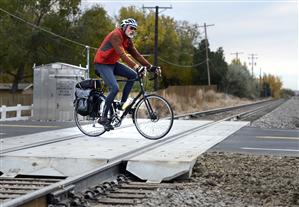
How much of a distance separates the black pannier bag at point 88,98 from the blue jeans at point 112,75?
0.39 m

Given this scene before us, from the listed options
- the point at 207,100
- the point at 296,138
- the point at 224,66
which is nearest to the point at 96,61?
the point at 296,138

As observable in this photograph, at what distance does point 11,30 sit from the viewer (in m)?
53.8

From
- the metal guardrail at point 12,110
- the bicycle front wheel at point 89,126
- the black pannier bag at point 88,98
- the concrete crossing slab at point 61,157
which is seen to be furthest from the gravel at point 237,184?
the metal guardrail at point 12,110

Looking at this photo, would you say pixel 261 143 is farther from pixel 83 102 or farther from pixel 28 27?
pixel 28 27

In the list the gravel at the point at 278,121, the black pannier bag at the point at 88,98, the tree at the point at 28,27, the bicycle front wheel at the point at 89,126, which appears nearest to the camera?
the black pannier bag at the point at 88,98

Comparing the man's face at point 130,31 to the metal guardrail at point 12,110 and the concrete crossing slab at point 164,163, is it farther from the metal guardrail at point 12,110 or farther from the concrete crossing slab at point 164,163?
the metal guardrail at point 12,110

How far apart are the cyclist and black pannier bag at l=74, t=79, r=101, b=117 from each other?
1.17 ft

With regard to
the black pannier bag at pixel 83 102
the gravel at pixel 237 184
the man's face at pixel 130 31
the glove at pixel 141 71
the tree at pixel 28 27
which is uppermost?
the tree at pixel 28 27

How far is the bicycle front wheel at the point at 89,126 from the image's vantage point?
1068cm

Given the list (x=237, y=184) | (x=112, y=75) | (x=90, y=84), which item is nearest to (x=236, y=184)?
(x=237, y=184)

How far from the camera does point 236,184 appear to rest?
8.52 m

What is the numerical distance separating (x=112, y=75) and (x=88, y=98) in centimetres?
93

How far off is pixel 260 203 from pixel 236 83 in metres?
99.0

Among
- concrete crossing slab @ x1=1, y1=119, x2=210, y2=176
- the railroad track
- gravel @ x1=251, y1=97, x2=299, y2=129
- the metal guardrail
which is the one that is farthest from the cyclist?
the metal guardrail
